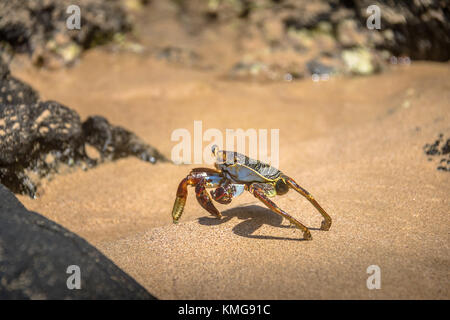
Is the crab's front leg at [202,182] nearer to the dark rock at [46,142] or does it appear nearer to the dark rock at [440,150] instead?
the dark rock at [46,142]

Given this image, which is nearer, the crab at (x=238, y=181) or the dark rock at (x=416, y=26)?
the crab at (x=238, y=181)

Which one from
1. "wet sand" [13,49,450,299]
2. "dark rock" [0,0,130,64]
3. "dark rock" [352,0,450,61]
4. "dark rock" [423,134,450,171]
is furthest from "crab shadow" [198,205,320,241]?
"dark rock" [352,0,450,61]

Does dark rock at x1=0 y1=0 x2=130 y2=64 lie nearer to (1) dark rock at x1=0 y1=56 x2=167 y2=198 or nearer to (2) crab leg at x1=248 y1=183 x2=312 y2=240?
(1) dark rock at x1=0 y1=56 x2=167 y2=198

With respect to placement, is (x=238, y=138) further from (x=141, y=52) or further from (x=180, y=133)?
(x=141, y=52)

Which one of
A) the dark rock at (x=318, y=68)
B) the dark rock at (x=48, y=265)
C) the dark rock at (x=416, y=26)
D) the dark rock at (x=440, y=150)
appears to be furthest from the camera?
the dark rock at (x=318, y=68)

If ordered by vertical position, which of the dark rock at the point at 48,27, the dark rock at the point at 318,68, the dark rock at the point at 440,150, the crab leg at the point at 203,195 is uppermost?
the dark rock at the point at 48,27

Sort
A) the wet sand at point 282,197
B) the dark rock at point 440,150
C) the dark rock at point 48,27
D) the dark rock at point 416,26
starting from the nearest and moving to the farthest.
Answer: the wet sand at point 282,197
the dark rock at point 440,150
the dark rock at point 48,27
the dark rock at point 416,26

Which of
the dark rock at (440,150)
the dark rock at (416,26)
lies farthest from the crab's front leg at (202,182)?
the dark rock at (416,26)
